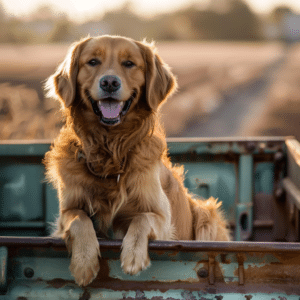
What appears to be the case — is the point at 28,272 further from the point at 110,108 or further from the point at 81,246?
the point at 110,108

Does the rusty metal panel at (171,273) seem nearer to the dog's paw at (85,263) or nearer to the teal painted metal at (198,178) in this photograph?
the dog's paw at (85,263)

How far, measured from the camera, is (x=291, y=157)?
3629mm

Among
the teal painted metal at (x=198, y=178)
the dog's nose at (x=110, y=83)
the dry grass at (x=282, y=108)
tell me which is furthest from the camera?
the dry grass at (x=282, y=108)

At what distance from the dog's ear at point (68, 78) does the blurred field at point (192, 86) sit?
168 cm

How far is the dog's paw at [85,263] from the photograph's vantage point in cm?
199

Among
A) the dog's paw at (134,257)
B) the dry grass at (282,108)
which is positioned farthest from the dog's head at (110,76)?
the dry grass at (282,108)

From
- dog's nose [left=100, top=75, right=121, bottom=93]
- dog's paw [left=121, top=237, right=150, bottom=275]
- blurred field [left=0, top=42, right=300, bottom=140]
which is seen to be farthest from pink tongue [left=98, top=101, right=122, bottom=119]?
blurred field [left=0, top=42, right=300, bottom=140]

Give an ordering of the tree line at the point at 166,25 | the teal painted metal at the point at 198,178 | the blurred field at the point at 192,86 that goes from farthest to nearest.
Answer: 1. the tree line at the point at 166,25
2. the blurred field at the point at 192,86
3. the teal painted metal at the point at 198,178

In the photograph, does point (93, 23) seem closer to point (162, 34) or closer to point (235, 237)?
point (162, 34)

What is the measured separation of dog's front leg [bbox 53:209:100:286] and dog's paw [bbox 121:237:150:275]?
147 millimetres

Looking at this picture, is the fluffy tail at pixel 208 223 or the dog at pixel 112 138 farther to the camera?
the fluffy tail at pixel 208 223

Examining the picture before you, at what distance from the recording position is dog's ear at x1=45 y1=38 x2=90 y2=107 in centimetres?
286

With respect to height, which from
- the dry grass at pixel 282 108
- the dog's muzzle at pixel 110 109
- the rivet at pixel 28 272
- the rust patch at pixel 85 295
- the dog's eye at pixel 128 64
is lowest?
the rust patch at pixel 85 295

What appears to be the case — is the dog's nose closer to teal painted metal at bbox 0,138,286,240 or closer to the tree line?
teal painted metal at bbox 0,138,286,240
